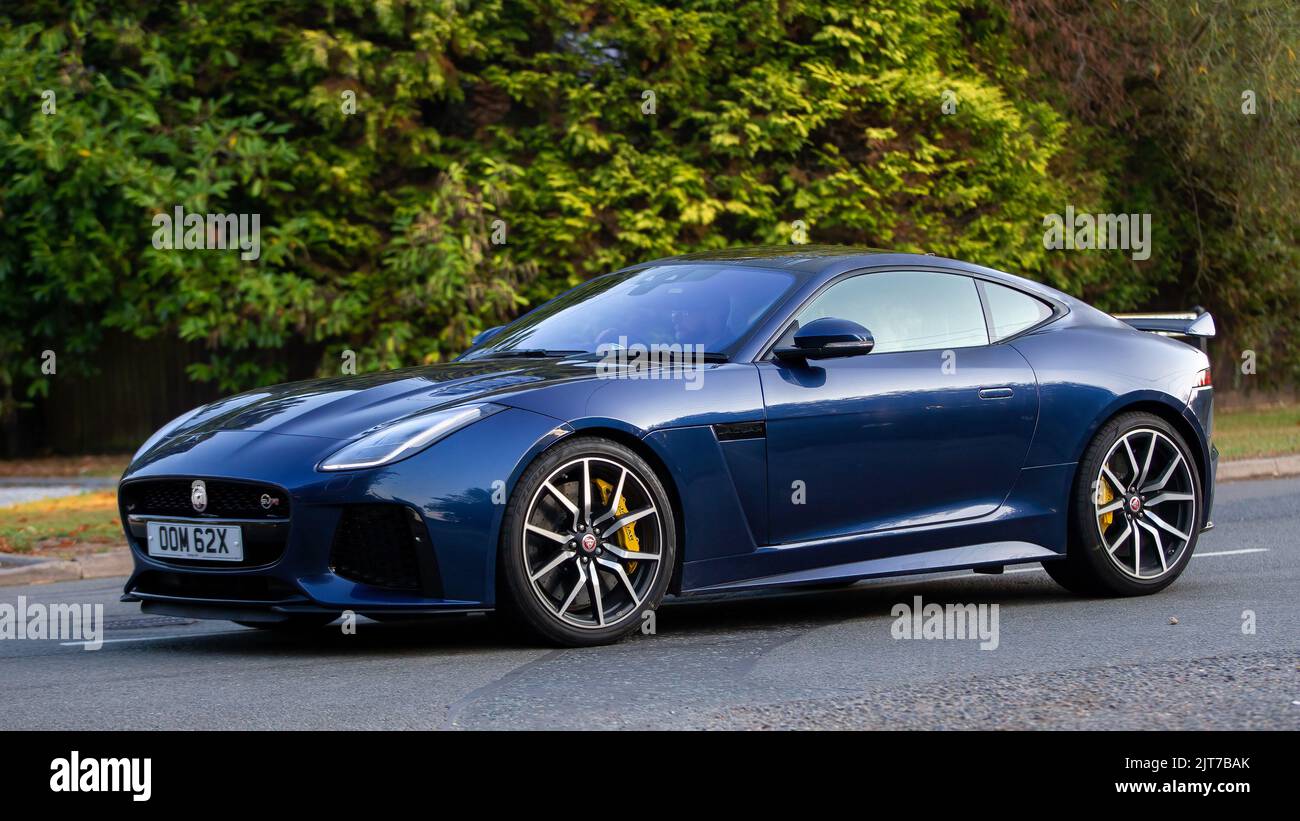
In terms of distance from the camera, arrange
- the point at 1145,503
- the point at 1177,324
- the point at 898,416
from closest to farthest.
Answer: the point at 898,416 → the point at 1145,503 → the point at 1177,324

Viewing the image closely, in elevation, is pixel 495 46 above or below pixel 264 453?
above

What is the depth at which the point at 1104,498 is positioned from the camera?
24.3ft

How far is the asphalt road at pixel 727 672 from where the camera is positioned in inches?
193

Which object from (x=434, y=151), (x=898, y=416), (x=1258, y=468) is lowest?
(x=1258, y=468)

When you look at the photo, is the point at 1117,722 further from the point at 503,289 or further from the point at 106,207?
the point at 106,207

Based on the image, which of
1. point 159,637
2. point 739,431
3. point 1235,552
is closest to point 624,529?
point 739,431

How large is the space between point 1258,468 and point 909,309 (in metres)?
9.39

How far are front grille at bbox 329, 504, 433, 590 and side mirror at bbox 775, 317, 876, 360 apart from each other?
173cm

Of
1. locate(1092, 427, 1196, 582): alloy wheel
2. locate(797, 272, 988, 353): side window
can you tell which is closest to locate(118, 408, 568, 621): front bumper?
locate(797, 272, 988, 353): side window

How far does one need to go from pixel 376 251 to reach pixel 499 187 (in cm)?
163

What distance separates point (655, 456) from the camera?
618 centimetres

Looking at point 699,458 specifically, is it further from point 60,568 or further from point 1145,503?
point 60,568

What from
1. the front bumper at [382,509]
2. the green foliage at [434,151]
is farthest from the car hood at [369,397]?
the green foliage at [434,151]
